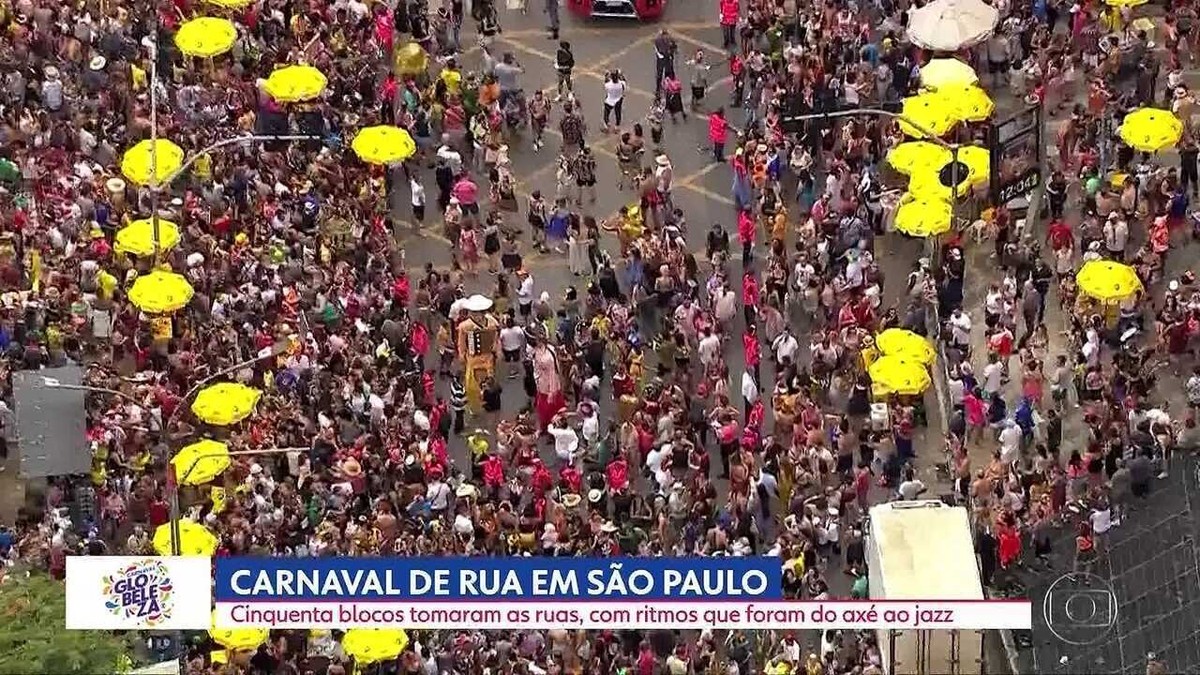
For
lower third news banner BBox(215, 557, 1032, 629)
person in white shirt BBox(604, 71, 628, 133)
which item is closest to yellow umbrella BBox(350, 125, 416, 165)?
person in white shirt BBox(604, 71, 628, 133)

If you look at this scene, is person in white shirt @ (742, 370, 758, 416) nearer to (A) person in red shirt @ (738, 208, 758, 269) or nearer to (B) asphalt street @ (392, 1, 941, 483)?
(B) asphalt street @ (392, 1, 941, 483)

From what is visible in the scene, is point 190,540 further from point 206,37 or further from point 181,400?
point 206,37

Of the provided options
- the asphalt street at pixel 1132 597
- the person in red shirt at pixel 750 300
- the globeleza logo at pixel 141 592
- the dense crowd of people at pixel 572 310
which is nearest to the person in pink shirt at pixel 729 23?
the dense crowd of people at pixel 572 310

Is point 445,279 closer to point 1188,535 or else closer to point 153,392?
point 153,392

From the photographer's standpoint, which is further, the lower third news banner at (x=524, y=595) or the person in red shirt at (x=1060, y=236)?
the person in red shirt at (x=1060, y=236)

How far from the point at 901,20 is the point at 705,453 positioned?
1364 centimetres

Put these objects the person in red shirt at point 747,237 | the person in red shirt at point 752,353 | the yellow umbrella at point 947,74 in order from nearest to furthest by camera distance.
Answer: the person in red shirt at point 752,353
the person in red shirt at point 747,237
the yellow umbrella at point 947,74

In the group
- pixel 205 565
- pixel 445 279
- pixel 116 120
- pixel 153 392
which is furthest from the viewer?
pixel 116 120

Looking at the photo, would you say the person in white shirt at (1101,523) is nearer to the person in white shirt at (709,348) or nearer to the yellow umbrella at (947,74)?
the person in white shirt at (709,348)

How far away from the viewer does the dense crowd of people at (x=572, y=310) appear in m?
43.9

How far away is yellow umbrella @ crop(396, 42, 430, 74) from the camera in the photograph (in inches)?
2195

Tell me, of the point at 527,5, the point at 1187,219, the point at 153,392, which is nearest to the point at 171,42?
the point at 527,5

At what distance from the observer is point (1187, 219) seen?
49281 millimetres

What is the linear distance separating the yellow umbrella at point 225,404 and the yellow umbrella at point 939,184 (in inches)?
475
